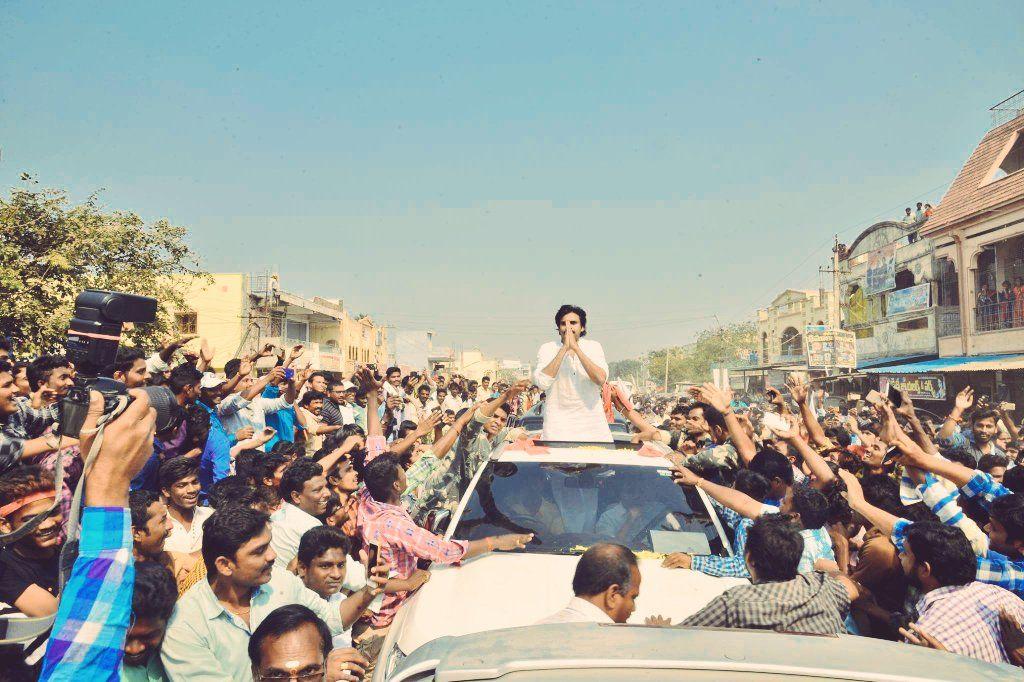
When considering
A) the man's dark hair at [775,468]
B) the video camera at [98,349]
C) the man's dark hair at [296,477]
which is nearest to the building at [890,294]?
the man's dark hair at [775,468]

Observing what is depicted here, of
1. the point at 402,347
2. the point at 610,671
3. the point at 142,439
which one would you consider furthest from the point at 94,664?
the point at 402,347

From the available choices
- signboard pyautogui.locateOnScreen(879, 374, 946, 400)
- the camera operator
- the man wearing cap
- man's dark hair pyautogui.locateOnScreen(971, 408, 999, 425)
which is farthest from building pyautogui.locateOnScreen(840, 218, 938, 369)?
the camera operator

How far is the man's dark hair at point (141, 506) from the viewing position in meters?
3.14

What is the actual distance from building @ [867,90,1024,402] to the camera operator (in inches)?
858

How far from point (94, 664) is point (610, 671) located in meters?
1.33

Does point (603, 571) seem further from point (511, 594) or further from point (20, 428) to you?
point (20, 428)

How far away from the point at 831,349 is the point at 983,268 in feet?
22.0

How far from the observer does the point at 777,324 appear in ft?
154

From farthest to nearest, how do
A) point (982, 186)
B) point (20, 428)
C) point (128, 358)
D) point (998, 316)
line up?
1. point (982, 186)
2. point (998, 316)
3. point (20, 428)
4. point (128, 358)

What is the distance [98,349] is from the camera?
1985mm

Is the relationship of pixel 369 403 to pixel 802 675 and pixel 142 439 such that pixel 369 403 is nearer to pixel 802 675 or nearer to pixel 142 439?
pixel 142 439

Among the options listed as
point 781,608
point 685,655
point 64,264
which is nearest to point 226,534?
point 685,655

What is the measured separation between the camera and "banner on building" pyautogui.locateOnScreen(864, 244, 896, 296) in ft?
90.3

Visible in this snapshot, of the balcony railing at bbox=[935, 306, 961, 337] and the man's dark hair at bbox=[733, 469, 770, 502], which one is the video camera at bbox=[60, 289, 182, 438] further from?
the balcony railing at bbox=[935, 306, 961, 337]
